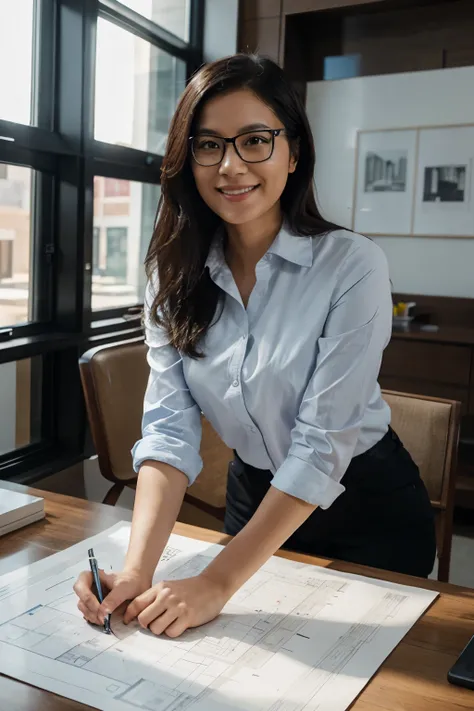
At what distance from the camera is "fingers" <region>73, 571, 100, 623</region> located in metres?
1.01

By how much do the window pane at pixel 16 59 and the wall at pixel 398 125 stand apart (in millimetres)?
1719

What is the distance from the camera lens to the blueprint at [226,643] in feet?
2.79

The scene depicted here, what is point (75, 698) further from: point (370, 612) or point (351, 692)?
point (370, 612)

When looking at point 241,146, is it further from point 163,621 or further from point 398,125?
point 398,125

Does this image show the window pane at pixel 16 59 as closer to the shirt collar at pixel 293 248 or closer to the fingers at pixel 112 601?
the shirt collar at pixel 293 248

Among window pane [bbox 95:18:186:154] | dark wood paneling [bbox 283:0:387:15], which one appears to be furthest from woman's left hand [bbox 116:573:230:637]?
dark wood paneling [bbox 283:0:387:15]

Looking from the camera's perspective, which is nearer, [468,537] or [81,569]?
[81,569]

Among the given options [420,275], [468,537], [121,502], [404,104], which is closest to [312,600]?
[121,502]

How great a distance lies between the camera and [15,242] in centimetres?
269

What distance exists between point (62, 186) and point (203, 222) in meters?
1.52

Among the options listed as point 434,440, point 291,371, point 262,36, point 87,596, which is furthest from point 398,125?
point 87,596

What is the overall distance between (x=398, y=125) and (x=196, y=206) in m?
2.59

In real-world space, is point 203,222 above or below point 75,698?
above

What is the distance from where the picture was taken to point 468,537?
338cm
